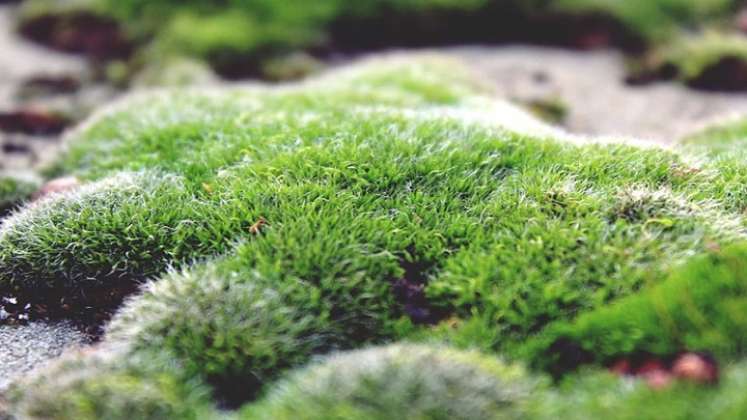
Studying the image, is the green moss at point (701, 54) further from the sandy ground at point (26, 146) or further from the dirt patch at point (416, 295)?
the sandy ground at point (26, 146)

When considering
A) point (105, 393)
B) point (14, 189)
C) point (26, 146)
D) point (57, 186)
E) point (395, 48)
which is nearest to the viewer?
point (105, 393)

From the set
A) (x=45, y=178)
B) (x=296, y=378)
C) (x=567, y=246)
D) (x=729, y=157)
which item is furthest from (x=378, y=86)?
(x=296, y=378)

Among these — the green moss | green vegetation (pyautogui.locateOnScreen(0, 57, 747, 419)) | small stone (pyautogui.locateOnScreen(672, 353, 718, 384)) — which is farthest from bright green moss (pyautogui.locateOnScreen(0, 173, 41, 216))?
the green moss

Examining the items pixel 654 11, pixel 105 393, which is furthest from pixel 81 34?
pixel 105 393

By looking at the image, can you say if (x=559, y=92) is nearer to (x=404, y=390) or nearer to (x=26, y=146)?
(x=26, y=146)

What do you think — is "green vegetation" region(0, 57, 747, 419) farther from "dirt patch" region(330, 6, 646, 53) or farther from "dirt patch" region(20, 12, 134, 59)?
"dirt patch" region(20, 12, 134, 59)

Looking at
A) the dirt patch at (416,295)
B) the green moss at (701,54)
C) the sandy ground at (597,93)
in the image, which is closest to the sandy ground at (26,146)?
the dirt patch at (416,295)

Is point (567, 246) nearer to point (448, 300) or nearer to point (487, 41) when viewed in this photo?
point (448, 300)
